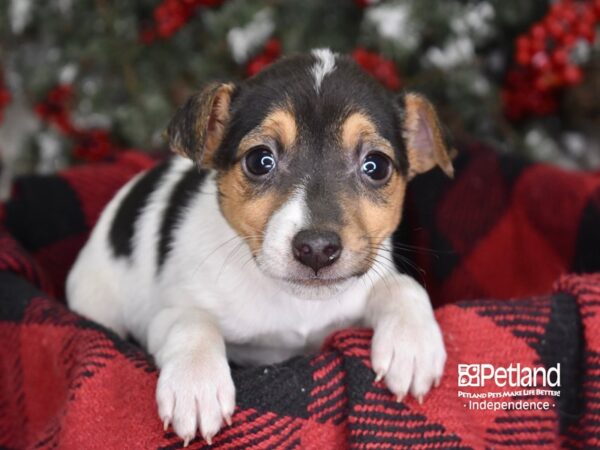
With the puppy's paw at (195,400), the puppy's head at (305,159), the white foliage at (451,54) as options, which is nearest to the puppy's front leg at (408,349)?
the puppy's head at (305,159)

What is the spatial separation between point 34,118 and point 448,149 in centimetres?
391

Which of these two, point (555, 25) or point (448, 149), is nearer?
point (448, 149)

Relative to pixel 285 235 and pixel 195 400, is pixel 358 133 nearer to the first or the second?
pixel 285 235

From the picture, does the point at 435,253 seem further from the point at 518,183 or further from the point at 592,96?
the point at 592,96

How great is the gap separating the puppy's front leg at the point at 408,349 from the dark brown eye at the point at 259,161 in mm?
561

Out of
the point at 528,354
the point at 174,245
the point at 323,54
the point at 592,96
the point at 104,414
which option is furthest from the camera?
the point at 592,96

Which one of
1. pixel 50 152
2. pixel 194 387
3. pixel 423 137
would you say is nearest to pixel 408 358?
pixel 194 387

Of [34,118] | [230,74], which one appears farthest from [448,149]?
[34,118]

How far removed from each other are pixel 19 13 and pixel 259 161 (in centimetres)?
269

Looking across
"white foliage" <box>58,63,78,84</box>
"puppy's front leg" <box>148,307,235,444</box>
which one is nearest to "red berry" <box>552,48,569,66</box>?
"puppy's front leg" <box>148,307,235,444</box>

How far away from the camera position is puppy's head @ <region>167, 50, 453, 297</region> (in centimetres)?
211

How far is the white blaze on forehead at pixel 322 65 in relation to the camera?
7.72 feet

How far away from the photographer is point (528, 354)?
2.25 metres

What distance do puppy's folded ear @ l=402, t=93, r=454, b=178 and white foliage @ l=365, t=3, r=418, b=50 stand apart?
122 cm
